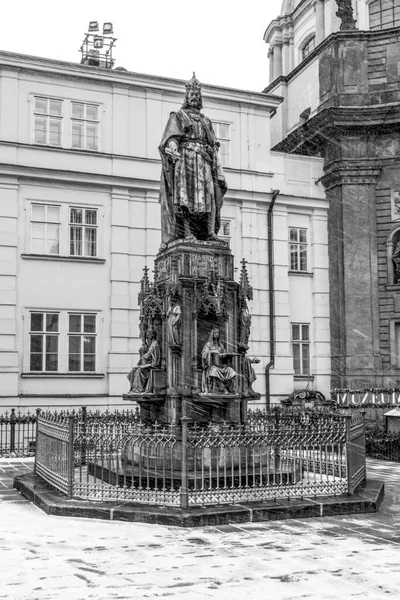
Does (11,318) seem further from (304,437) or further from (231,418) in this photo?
(304,437)

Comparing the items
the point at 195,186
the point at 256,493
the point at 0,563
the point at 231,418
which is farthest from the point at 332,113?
the point at 0,563

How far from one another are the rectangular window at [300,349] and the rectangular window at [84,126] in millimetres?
9903

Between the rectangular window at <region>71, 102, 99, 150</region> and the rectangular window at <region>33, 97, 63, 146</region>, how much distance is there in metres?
0.48

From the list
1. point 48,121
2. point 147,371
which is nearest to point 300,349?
point 48,121

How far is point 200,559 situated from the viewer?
7.98 meters

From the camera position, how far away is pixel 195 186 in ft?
43.3

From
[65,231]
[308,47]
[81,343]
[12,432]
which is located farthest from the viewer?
[308,47]

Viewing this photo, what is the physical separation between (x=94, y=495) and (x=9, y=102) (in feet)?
56.0

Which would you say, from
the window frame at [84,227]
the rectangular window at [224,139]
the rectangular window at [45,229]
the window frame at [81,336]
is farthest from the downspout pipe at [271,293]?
the rectangular window at [45,229]

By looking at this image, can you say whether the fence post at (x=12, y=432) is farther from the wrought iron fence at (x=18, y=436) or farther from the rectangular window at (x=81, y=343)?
the rectangular window at (x=81, y=343)

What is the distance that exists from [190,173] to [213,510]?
607 centimetres

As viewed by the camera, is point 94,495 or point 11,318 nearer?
point 94,495

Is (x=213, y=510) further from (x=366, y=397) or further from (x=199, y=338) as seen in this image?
(x=366, y=397)

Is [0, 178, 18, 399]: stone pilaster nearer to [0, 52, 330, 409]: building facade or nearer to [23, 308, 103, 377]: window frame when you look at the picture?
[0, 52, 330, 409]: building facade
